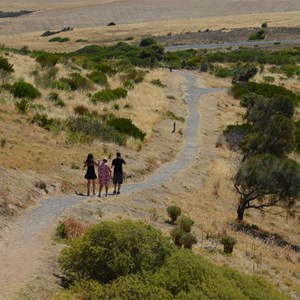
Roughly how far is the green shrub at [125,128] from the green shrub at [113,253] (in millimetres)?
18783

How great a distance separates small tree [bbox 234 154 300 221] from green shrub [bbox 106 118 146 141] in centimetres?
883

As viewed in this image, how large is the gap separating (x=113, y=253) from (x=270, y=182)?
12.7m

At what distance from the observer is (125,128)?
3041 centimetres

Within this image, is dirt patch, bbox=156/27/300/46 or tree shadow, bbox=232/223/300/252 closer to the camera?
tree shadow, bbox=232/223/300/252

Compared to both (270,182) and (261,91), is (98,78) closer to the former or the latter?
(261,91)

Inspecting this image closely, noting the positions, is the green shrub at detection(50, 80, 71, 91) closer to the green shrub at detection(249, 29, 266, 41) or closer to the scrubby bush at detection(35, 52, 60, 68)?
the scrubby bush at detection(35, 52, 60, 68)

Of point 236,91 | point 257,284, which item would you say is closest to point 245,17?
point 236,91

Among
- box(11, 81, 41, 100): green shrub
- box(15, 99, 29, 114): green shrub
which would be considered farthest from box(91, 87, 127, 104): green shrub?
box(15, 99, 29, 114): green shrub

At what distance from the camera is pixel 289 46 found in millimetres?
104438

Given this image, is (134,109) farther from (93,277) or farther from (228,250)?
(93,277)

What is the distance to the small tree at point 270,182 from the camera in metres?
22.4

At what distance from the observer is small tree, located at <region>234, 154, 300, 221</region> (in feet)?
73.6

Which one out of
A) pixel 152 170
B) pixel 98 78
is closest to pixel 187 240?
pixel 152 170

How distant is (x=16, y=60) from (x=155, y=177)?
2501cm
